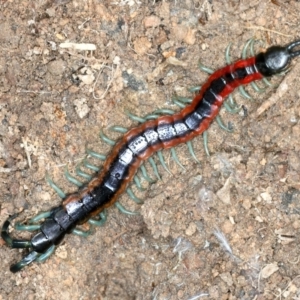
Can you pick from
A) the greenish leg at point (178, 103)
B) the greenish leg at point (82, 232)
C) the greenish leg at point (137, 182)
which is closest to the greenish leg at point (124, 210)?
the greenish leg at point (137, 182)

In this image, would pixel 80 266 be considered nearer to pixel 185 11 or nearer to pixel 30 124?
pixel 30 124

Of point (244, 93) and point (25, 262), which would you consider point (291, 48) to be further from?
point (25, 262)

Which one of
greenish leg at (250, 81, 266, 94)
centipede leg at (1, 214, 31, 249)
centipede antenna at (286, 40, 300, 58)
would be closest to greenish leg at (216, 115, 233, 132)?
greenish leg at (250, 81, 266, 94)

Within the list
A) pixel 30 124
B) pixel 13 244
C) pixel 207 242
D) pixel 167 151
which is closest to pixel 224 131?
pixel 167 151

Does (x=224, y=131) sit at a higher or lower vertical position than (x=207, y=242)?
higher

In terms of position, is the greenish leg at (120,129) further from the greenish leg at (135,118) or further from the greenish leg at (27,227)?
the greenish leg at (27,227)
